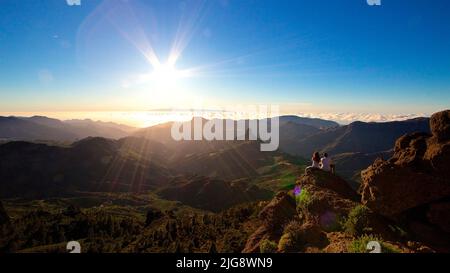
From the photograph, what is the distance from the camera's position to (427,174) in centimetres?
2078

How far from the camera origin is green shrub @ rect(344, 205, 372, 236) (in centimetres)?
1725

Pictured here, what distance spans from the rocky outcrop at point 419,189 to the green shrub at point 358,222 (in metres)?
2.79

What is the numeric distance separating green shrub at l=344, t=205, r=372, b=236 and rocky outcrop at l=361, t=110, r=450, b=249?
2.79 m

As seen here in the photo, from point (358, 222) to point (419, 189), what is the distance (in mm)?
6018

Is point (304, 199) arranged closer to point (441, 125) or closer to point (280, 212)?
point (280, 212)

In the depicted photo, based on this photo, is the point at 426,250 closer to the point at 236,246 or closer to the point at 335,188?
the point at 335,188

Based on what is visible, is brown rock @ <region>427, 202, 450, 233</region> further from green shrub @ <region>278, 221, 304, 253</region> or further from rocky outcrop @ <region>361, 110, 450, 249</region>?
green shrub @ <region>278, 221, 304, 253</region>

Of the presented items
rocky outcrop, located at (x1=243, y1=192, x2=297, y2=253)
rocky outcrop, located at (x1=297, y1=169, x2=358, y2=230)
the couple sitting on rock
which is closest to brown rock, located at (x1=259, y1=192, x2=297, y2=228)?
rocky outcrop, located at (x1=243, y1=192, x2=297, y2=253)

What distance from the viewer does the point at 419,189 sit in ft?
67.1

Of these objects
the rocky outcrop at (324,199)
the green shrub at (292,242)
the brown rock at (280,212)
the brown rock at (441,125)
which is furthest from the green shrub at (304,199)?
the brown rock at (441,125)

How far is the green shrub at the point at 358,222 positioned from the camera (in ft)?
56.6
